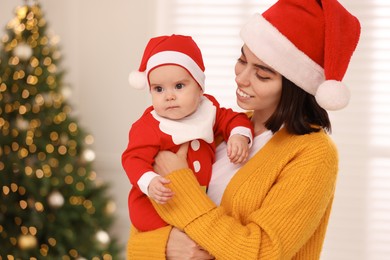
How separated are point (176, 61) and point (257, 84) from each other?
0.22 m

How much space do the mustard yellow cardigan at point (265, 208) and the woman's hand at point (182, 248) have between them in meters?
0.02

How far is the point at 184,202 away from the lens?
1.64 m

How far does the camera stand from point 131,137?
1.73 m

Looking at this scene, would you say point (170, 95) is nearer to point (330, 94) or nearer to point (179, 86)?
point (179, 86)

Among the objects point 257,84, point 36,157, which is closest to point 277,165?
point 257,84

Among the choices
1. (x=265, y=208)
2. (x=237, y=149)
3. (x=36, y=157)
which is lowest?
(x=36, y=157)

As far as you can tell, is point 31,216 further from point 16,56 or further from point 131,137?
point 131,137

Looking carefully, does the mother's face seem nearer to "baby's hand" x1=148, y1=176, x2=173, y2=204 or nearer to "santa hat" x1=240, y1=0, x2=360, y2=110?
"santa hat" x1=240, y1=0, x2=360, y2=110

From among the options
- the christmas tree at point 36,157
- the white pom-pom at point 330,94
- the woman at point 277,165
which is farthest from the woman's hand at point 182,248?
the christmas tree at point 36,157

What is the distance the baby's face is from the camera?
169 centimetres

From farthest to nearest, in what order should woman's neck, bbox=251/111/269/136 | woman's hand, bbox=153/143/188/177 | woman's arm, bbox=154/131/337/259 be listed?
woman's neck, bbox=251/111/269/136
woman's hand, bbox=153/143/188/177
woman's arm, bbox=154/131/337/259

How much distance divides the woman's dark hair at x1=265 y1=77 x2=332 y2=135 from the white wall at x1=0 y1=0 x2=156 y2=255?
2107 millimetres

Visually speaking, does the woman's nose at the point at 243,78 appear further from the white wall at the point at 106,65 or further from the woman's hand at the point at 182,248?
the white wall at the point at 106,65

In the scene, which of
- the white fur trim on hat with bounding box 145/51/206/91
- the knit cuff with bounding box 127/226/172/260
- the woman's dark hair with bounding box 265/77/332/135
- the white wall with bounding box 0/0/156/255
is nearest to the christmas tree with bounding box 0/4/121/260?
the white wall with bounding box 0/0/156/255
